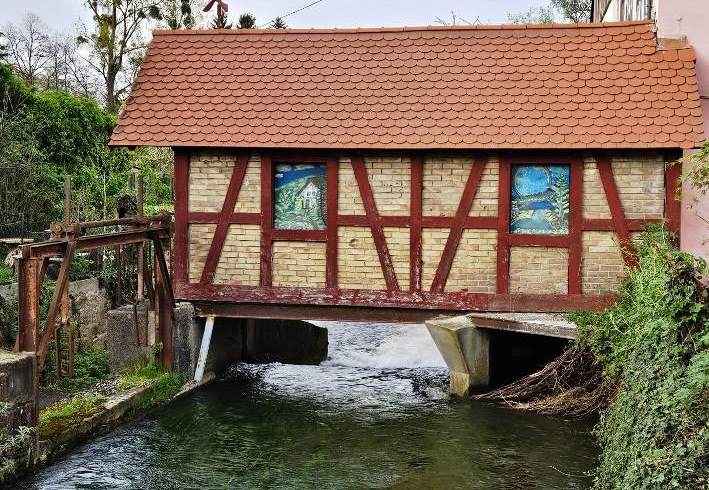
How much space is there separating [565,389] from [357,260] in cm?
332

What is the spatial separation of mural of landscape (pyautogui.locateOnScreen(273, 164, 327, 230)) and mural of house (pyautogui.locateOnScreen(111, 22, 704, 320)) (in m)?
0.04

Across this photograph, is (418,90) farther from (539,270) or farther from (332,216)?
(539,270)

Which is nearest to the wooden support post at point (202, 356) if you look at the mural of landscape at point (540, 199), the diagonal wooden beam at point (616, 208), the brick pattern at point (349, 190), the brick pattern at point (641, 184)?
the brick pattern at point (349, 190)

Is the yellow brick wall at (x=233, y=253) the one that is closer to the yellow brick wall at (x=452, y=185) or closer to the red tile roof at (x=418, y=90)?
the red tile roof at (x=418, y=90)

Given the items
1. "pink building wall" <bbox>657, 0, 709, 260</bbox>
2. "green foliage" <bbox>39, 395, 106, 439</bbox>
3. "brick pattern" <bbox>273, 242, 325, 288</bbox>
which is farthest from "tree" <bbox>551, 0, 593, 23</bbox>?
"green foliage" <bbox>39, 395, 106, 439</bbox>

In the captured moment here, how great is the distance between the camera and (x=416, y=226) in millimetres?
11938

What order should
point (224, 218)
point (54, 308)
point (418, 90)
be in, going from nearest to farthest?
point (54, 308)
point (418, 90)
point (224, 218)

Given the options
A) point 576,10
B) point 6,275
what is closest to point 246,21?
point 576,10

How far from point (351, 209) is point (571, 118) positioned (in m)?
3.19

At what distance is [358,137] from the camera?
38.5 feet

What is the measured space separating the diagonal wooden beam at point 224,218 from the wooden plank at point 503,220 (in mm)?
3553

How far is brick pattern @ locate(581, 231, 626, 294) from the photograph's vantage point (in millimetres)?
11523

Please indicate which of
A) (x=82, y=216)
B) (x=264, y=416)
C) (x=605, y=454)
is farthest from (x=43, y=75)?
(x=605, y=454)

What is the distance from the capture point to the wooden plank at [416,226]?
11.9 metres
